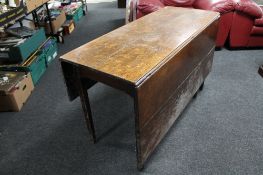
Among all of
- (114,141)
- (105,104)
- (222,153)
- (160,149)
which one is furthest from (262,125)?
(105,104)

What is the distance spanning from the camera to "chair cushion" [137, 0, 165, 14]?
2768mm

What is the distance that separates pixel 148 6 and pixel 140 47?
1.67 m

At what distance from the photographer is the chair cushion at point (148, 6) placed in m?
2.77

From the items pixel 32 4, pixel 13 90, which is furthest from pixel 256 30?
pixel 13 90

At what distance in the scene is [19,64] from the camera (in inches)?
86.1

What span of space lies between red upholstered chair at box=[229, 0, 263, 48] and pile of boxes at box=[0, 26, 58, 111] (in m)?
2.43

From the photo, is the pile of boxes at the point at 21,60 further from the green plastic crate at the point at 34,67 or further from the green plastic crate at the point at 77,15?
the green plastic crate at the point at 77,15

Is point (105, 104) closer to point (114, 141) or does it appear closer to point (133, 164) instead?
point (114, 141)

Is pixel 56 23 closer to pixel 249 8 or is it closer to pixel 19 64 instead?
pixel 19 64

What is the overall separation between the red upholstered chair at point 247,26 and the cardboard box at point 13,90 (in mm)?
2585

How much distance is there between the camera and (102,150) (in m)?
1.58

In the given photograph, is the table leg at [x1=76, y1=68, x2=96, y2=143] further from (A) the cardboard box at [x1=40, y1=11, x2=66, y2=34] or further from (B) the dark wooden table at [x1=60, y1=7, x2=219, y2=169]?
(A) the cardboard box at [x1=40, y1=11, x2=66, y2=34]

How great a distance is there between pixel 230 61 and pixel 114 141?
6.23 feet

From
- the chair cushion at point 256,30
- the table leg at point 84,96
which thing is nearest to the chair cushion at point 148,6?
the chair cushion at point 256,30
